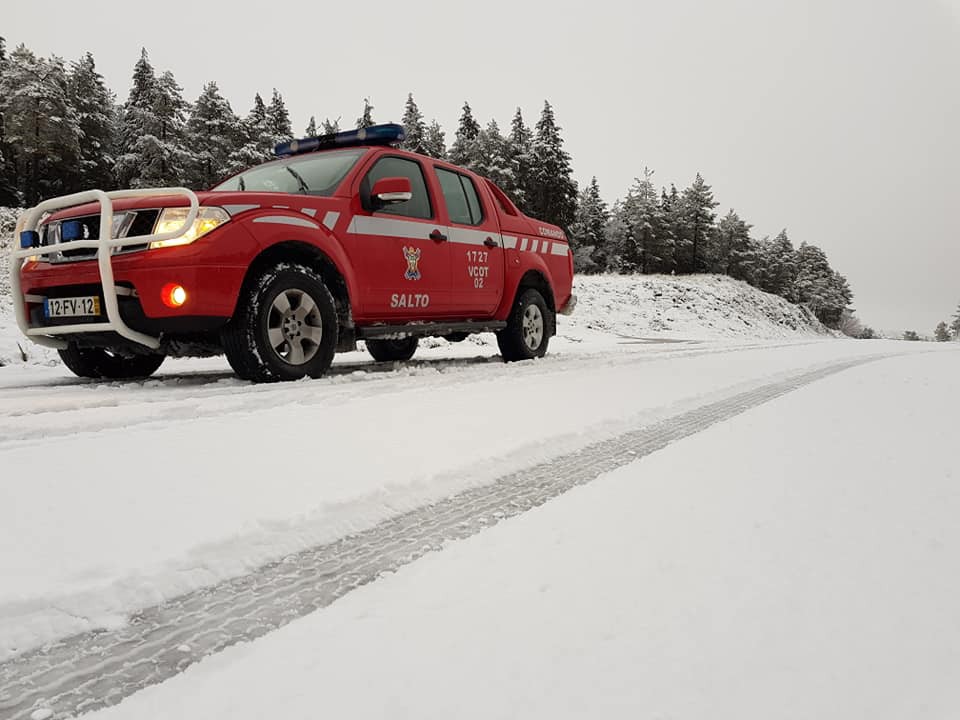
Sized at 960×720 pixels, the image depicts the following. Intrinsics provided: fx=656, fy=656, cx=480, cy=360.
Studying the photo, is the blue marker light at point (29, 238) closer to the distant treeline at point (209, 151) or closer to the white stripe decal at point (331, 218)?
the white stripe decal at point (331, 218)

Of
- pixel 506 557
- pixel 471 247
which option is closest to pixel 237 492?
pixel 506 557

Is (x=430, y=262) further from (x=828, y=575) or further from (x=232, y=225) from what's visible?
(x=828, y=575)

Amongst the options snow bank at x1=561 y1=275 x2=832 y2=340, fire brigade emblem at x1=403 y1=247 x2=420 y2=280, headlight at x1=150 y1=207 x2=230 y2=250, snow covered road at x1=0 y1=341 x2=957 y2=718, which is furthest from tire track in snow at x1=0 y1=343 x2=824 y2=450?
snow bank at x1=561 y1=275 x2=832 y2=340

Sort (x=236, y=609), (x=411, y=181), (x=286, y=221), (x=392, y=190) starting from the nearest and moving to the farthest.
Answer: (x=236, y=609), (x=286, y=221), (x=392, y=190), (x=411, y=181)

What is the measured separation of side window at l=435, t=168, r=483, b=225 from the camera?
18.9 ft

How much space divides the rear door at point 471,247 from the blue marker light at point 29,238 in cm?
293

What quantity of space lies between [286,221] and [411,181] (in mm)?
1519

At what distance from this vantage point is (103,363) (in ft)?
15.8

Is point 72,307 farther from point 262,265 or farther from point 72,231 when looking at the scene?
point 262,265

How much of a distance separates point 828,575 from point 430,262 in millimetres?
4412

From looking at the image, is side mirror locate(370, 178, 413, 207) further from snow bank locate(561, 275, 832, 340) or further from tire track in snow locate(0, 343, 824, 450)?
snow bank locate(561, 275, 832, 340)

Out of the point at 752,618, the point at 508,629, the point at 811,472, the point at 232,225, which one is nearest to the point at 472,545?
the point at 508,629

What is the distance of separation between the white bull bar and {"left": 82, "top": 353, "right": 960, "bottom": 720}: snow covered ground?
121 inches

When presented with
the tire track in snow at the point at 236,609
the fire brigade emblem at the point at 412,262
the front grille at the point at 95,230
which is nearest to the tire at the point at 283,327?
the front grille at the point at 95,230
